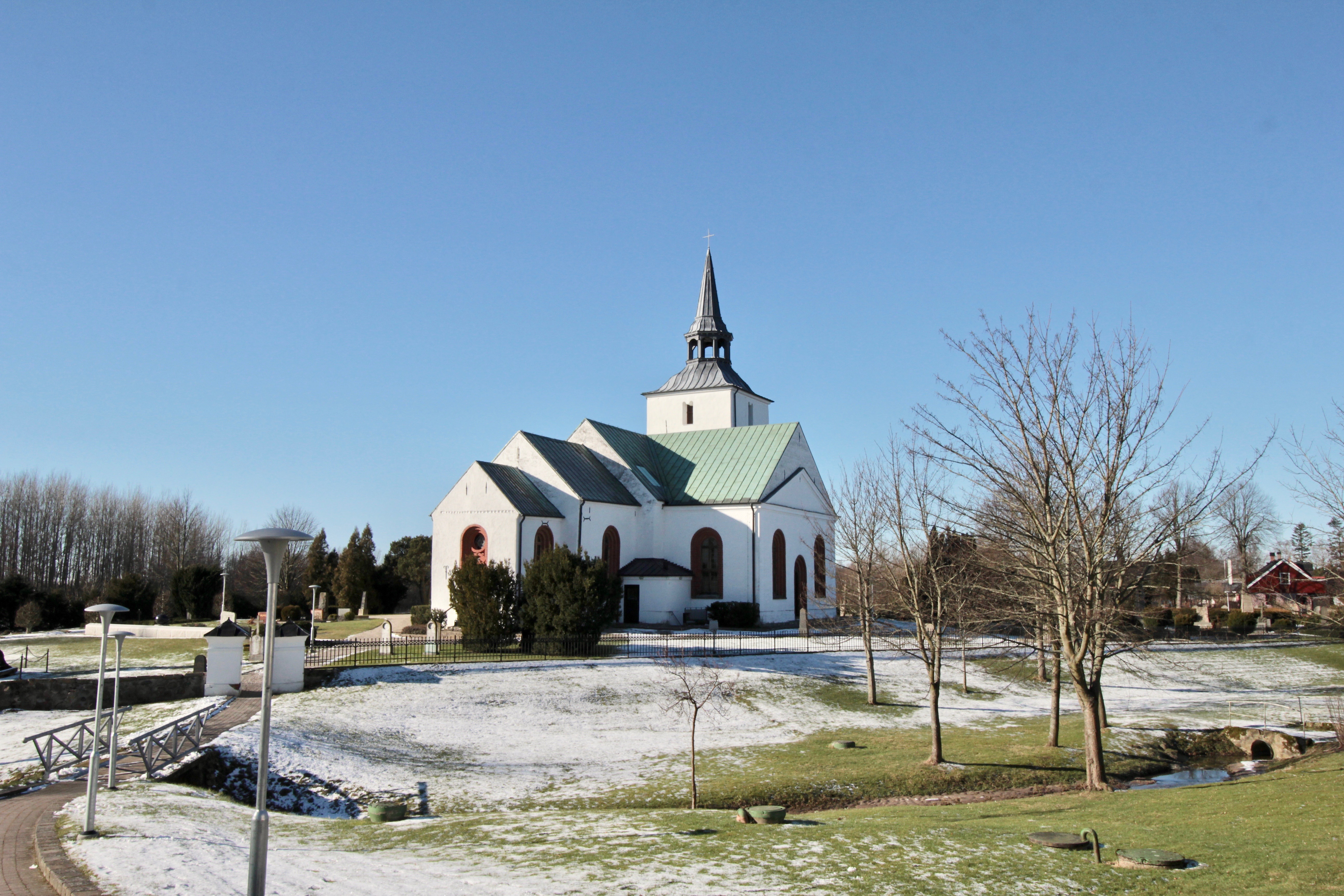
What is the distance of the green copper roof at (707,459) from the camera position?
45.6 meters

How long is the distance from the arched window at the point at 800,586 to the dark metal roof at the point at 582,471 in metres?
8.74

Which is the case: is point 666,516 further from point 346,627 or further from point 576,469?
point 346,627

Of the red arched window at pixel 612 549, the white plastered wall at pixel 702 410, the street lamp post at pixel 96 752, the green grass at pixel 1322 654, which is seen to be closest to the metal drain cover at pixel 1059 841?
the street lamp post at pixel 96 752

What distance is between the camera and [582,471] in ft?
146

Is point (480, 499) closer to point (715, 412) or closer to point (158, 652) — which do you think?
point (158, 652)

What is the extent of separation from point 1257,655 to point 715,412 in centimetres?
2950

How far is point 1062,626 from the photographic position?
58.5 feet

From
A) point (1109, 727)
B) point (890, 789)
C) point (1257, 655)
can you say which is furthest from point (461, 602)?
point (1257, 655)

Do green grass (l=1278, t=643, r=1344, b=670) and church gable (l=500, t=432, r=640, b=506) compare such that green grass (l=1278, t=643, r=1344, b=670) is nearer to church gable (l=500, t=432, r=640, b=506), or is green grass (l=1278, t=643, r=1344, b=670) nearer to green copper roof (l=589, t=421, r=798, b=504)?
green copper roof (l=589, t=421, r=798, b=504)

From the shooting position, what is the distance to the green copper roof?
45562 mm

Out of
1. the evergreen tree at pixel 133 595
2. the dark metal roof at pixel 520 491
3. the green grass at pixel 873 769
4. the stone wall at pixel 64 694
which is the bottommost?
the green grass at pixel 873 769

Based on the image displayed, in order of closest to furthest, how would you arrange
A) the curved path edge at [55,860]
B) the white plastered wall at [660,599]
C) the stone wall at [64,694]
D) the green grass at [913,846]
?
the curved path edge at [55,860]
the green grass at [913,846]
the stone wall at [64,694]
the white plastered wall at [660,599]

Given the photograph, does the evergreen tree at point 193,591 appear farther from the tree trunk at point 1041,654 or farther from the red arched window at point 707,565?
the tree trunk at point 1041,654

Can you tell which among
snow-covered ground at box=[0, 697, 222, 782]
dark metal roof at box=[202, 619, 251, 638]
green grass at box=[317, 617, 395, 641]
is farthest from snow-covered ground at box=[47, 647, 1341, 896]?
green grass at box=[317, 617, 395, 641]
